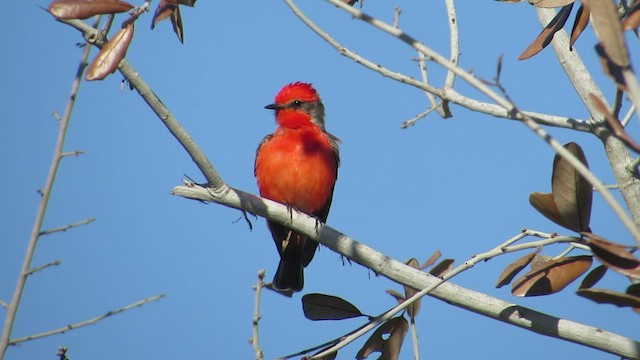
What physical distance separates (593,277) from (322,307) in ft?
4.14

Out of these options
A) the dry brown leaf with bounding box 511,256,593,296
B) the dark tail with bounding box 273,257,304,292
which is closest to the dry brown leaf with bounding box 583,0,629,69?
the dry brown leaf with bounding box 511,256,593,296

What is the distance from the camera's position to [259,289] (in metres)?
3.43

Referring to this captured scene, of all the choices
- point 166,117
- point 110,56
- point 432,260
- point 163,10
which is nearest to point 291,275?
point 432,260

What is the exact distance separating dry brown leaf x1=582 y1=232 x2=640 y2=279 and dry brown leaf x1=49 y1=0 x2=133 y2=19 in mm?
1850

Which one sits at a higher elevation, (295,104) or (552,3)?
(295,104)

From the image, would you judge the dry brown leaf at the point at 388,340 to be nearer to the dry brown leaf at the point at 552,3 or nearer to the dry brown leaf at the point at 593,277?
the dry brown leaf at the point at 593,277

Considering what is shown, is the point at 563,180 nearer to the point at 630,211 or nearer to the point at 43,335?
the point at 630,211

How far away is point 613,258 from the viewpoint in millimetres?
2471

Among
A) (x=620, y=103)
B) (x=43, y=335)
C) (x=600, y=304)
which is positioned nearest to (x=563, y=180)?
(x=620, y=103)

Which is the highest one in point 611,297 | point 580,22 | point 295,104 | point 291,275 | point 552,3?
point 295,104

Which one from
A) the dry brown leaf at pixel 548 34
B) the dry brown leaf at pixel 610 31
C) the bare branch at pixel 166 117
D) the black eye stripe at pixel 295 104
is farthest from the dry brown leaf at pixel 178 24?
the black eye stripe at pixel 295 104

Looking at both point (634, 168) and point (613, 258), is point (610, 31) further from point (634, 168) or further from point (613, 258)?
point (634, 168)

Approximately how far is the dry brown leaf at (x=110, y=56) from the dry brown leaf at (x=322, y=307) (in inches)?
60.7

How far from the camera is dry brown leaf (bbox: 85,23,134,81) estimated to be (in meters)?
2.75
